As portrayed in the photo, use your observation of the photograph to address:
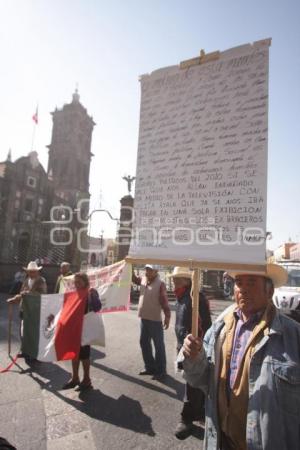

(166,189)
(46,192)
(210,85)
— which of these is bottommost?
(166,189)

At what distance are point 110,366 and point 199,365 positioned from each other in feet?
14.3

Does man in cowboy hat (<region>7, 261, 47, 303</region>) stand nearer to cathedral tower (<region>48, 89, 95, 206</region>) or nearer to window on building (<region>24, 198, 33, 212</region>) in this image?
window on building (<region>24, 198, 33, 212</region>)

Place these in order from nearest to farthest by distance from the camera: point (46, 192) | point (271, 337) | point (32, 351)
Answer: point (271, 337) → point (32, 351) → point (46, 192)

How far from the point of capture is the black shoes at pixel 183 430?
11.7ft

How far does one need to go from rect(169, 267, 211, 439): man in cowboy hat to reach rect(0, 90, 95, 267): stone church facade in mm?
23199

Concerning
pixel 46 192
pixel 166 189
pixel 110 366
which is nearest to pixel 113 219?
pixel 110 366

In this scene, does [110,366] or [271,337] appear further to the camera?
[110,366]

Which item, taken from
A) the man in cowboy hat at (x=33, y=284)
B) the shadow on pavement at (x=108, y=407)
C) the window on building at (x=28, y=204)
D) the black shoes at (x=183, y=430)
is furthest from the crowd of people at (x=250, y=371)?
the window on building at (x=28, y=204)

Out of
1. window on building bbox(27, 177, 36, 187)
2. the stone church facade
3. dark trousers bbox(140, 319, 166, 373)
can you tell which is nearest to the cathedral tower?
the stone church facade

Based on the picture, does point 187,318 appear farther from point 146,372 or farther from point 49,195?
point 49,195

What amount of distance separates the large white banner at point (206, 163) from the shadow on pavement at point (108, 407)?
265 centimetres

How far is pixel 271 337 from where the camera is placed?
1.91 meters

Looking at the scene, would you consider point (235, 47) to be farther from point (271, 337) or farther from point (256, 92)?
point (271, 337)

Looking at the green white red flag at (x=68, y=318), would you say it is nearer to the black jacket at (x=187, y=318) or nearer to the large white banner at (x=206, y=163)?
the black jacket at (x=187, y=318)
